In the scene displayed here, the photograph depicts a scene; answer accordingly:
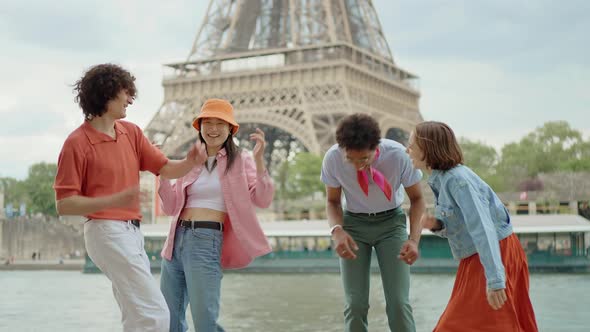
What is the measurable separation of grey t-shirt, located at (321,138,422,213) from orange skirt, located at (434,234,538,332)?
0.95m

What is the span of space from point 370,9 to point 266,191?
177ft

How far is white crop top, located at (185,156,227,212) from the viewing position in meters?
5.67

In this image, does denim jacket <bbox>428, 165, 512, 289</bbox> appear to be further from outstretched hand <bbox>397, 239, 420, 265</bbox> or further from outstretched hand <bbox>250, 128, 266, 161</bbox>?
outstretched hand <bbox>250, 128, 266, 161</bbox>

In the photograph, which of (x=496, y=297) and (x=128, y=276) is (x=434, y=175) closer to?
(x=496, y=297)

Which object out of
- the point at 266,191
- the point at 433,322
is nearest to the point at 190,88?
the point at 433,322

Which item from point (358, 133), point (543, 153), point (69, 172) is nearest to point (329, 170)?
point (358, 133)

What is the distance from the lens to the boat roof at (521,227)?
33625mm

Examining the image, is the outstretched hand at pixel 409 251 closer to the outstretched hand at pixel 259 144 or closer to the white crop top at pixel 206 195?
the outstretched hand at pixel 259 144

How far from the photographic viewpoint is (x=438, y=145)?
4785 mm

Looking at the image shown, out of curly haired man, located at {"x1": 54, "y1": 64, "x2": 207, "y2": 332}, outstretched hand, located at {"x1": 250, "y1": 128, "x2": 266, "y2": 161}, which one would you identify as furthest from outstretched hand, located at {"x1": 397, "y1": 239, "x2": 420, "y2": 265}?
curly haired man, located at {"x1": 54, "y1": 64, "x2": 207, "y2": 332}

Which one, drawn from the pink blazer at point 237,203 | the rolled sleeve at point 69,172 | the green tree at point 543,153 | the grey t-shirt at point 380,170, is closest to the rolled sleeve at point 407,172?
the grey t-shirt at point 380,170

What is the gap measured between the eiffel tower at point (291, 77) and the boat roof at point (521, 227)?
31.7ft

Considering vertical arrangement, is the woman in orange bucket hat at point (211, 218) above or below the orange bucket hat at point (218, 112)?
below

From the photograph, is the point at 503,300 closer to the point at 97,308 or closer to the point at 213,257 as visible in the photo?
the point at 213,257
